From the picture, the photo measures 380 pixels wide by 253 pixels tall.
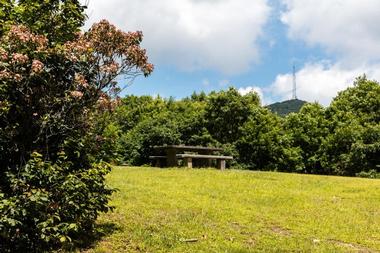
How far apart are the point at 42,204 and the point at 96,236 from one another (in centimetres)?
147

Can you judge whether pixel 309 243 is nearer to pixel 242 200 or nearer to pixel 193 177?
pixel 242 200

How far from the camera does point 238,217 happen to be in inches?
290

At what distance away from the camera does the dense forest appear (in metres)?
21.4

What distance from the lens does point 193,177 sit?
12.1 meters

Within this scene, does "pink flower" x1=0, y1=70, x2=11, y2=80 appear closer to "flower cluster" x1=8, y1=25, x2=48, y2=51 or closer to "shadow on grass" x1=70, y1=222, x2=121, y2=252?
"flower cluster" x1=8, y1=25, x2=48, y2=51

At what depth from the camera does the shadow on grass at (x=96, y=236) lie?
5.27m

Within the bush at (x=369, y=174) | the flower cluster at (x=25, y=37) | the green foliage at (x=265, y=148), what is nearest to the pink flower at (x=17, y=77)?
the flower cluster at (x=25, y=37)

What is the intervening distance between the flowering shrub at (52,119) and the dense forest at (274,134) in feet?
49.8

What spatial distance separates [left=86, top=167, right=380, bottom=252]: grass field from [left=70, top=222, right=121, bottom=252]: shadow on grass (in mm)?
38

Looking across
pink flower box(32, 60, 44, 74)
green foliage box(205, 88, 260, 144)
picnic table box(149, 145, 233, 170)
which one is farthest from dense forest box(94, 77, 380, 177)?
pink flower box(32, 60, 44, 74)

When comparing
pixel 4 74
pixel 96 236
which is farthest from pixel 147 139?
pixel 4 74

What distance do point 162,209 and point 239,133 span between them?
17.0m

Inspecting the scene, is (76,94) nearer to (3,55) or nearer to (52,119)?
(52,119)

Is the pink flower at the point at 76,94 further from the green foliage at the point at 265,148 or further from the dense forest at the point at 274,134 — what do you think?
the green foliage at the point at 265,148
